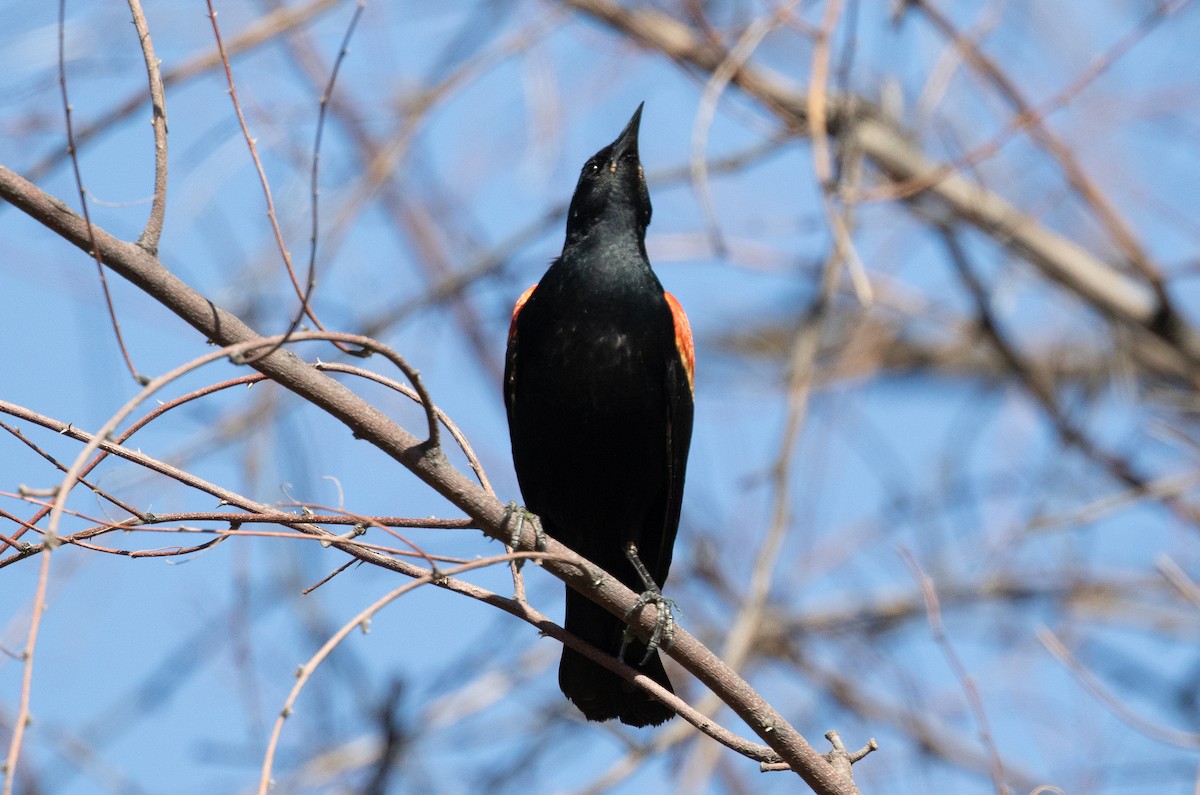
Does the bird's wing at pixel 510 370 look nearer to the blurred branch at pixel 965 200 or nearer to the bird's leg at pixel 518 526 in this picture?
the bird's leg at pixel 518 526

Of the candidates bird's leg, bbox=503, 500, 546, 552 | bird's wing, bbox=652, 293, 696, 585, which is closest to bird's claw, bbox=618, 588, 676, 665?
bird's leg, bbox=503, 500, 546, 552

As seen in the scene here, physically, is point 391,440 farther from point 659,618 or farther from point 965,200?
point 965,200

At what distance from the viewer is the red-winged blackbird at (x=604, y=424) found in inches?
138

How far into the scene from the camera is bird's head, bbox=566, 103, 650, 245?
399cm

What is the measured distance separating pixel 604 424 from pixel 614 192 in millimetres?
908

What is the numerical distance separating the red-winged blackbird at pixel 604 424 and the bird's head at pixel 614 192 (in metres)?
0.16

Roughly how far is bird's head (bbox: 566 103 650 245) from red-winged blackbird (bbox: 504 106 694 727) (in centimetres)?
16

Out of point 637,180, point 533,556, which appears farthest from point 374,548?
point 637,180

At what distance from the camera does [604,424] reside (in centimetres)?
352

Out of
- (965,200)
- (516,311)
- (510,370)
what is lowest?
(510,370)

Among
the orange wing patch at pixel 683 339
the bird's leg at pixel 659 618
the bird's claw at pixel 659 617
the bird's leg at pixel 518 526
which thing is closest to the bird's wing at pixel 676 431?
the orange wing patch at pixel 683 339

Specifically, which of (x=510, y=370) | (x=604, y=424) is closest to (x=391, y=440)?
(x=604, y=424)

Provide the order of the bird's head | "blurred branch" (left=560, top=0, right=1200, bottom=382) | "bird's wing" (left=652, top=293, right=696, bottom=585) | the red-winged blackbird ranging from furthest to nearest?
"blurred branch" (left=560, top=0, right=1200, bottom=382) < the bird's head < "bird's wing" (left=652, top=293, right=696, bottom=585) < the red-winged blackbird

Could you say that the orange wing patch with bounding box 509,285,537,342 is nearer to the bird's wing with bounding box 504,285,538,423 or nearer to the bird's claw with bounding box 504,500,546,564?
the bird's wing with bounding box 504,285,538,423
